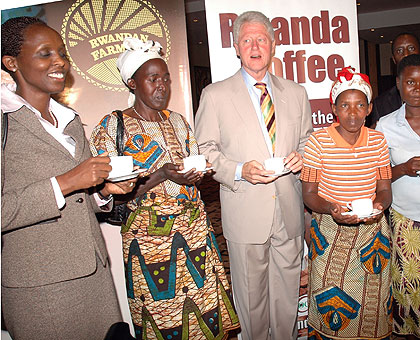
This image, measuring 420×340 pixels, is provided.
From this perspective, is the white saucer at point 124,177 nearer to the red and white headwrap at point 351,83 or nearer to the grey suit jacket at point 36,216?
the grey suit jacket at point 36,216

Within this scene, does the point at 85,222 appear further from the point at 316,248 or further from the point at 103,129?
the point at 316,248

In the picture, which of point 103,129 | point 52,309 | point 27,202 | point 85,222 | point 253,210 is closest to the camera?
point 27,202

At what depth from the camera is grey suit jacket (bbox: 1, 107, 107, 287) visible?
5.27ft

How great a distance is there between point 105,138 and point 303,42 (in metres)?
1.92

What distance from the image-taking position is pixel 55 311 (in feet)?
5.72

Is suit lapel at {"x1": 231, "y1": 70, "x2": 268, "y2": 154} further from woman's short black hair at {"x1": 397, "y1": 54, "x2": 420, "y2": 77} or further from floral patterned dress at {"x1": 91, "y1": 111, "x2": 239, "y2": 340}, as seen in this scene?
woman's short black hair at {"x1": 397, "y1": 54, "x2": 420, "y2": 77}

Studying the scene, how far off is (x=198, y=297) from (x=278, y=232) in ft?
2.19

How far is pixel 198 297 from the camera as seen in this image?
2.71m

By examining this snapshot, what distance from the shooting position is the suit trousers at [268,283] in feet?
9.11

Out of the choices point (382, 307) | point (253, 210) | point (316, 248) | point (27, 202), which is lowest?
point (382, 307)

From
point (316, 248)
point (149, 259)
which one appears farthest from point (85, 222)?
point (316, 248)

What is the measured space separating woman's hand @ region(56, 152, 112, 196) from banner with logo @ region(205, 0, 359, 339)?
1.93m

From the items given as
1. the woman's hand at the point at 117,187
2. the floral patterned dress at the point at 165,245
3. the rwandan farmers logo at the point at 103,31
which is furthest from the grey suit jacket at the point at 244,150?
the rwandan farmers logo at the point at 103,31

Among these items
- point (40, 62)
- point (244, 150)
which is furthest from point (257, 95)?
point (40, 62)
